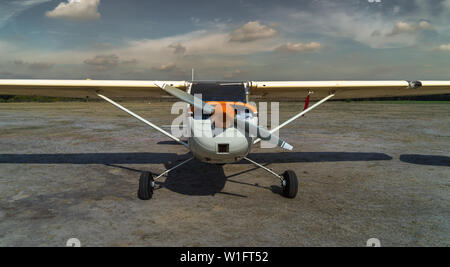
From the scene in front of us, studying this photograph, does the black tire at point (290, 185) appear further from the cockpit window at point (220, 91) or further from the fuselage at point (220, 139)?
the cockpit window at point (220, 91)

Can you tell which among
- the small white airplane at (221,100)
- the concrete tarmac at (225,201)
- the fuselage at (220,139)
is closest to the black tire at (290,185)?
the small white airplane at (221,100)

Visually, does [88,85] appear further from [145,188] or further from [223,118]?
[223,118]

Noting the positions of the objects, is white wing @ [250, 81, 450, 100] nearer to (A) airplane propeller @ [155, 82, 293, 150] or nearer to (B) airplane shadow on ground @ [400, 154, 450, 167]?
(A) airplane propeller @ [155, 82, 293, 150]

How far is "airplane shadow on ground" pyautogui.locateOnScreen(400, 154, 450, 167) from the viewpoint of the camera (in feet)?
25.8

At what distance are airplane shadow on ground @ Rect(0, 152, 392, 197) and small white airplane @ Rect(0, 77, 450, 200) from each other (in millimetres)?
623

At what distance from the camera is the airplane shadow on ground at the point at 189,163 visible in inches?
230

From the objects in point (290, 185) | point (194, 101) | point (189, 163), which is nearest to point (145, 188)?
point (194, 101)

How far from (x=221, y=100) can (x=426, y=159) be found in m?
7.19

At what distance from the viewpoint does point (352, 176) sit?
6.65m

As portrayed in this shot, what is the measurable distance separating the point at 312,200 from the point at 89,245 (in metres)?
3.72

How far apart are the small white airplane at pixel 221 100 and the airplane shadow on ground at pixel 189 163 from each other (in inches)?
24.5

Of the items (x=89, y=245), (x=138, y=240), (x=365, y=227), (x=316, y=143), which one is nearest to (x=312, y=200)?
(x=365, y=227)
